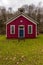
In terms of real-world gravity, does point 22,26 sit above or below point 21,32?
above

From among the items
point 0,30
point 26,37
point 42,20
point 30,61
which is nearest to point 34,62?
point 30,61

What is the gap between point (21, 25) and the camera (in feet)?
123

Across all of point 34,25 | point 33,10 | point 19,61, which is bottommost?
point 19,61

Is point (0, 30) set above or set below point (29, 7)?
below

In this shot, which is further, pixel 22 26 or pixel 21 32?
pixel 22 26

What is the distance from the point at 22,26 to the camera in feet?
123

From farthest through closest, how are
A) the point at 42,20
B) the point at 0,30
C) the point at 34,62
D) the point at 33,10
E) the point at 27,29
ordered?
1. the point at 33,10
2. the point at 42,20
3. the point at 0,30
4. the point at 27,29
5. the point at 34,62

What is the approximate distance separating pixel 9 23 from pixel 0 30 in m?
16.9

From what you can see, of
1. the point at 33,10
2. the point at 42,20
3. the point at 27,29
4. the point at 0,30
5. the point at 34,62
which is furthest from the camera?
the point at 33,10

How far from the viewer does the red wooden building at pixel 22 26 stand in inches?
1468

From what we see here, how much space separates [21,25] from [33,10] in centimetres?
4423

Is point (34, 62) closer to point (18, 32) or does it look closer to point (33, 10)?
point (18, 32)

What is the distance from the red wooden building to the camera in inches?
1468

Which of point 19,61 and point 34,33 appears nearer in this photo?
point 19,61
